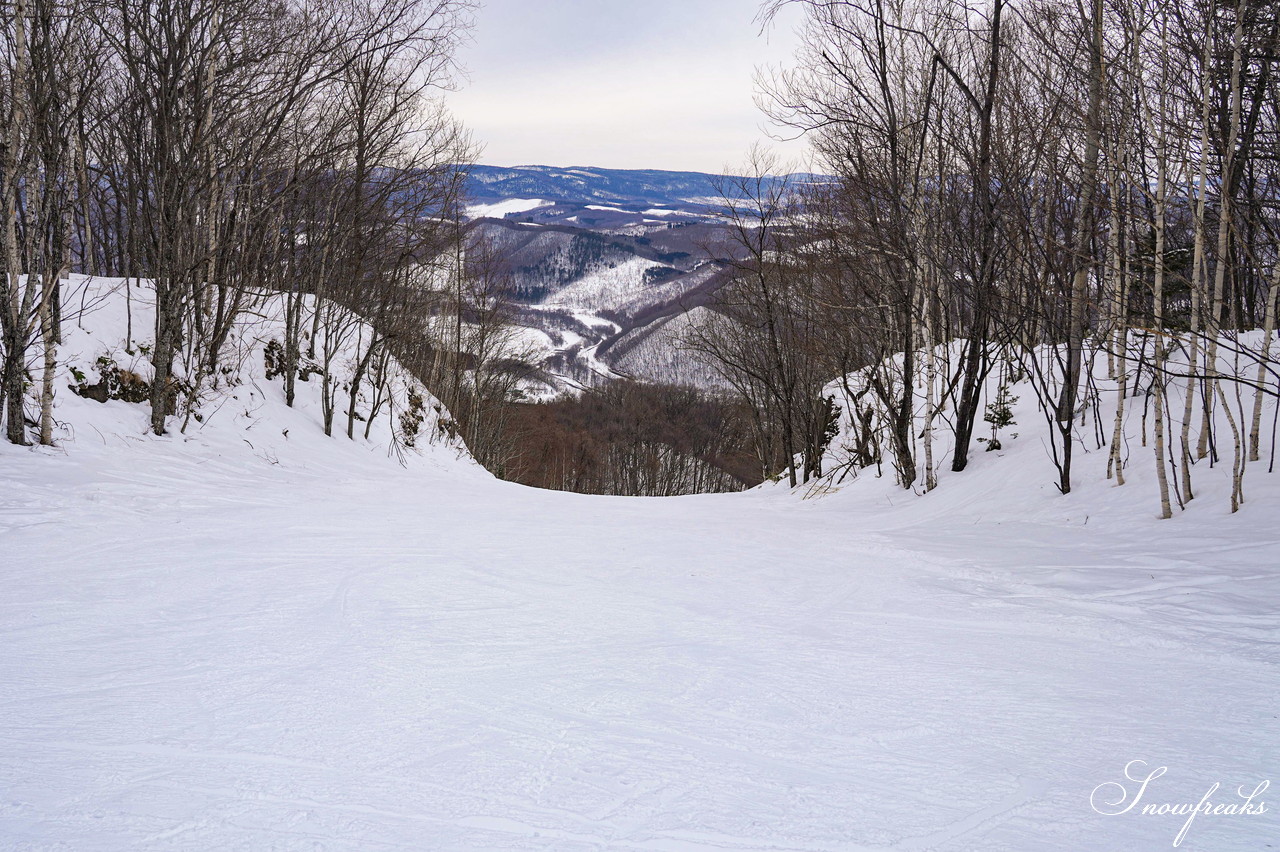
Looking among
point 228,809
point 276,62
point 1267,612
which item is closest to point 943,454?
point 1267,612

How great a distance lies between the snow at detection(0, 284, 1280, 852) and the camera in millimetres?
2283

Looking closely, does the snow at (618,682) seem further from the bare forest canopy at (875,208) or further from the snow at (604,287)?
the snow at (604,287)

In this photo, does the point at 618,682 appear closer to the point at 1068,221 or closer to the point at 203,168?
the point at 1068,221

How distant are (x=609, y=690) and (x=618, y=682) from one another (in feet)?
0.32

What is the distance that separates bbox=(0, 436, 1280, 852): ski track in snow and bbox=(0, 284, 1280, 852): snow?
2 centimetres

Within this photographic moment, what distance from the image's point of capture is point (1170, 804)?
2381mm

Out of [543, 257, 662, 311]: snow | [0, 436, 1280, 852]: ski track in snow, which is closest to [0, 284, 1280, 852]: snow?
[0, 436, 1280, 852]: ski track in snow

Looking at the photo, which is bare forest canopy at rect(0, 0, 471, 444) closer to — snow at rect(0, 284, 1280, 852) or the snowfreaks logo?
snow at rect(0, 284, 1280, 852)

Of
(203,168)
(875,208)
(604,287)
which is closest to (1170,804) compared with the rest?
(875,208)

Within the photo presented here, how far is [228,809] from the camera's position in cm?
226

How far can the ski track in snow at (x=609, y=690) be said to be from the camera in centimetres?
227

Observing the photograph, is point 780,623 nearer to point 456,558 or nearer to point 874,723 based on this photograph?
point 874,723

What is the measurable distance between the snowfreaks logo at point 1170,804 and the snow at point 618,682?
0.03m

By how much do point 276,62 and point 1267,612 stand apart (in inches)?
561
